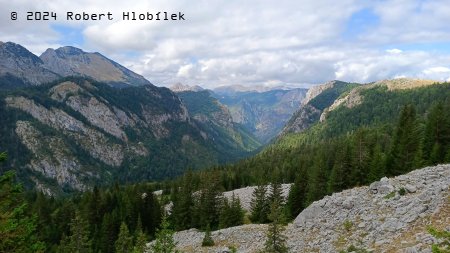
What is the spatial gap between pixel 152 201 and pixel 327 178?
5041cm

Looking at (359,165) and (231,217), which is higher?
(359,165)

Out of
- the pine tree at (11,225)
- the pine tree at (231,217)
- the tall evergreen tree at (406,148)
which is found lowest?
the pine tree at (231,217)

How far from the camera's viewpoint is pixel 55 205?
143 m

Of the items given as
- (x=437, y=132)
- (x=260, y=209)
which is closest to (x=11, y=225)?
Answer: (x=260, y=209)

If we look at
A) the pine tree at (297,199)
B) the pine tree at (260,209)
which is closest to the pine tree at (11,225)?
the pine tree at (260,209)

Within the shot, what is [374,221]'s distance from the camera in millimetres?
42031

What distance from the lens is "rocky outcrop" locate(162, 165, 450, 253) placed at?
35.1 metres

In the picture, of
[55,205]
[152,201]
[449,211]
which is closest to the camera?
[449,211]

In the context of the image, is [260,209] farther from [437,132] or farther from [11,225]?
[11,225]

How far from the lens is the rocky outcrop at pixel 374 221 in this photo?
35.1m

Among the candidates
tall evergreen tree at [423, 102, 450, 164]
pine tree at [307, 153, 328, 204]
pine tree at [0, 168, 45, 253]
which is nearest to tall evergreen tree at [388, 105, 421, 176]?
tall evergreen tree at [423, 102, 450, 164]

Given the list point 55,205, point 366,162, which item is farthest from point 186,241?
point 55,205

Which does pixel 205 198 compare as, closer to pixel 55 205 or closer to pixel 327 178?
pixel 327 178

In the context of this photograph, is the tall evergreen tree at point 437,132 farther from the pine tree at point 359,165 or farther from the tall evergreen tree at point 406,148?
the pine tree at point 359,165
